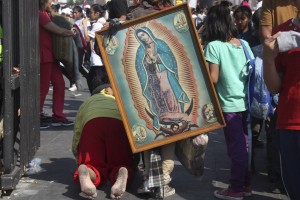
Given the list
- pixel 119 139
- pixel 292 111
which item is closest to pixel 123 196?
pixel 119 139

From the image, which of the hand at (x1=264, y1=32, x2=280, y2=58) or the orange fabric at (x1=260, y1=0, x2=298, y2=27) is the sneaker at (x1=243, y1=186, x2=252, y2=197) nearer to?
the orange fabric at (x1=260, y1=0, x2=298, y2=27)

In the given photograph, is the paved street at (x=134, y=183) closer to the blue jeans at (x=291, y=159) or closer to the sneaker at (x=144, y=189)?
the sneaker at (x=144, y=189)

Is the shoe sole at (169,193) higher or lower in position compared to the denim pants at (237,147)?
lower

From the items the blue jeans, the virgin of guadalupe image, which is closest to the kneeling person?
the virgin of guadalupe image

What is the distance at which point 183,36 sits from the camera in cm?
519

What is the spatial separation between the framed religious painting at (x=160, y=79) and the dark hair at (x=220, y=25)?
0.36 metres

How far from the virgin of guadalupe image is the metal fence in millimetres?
1028

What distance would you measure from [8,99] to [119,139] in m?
1.08

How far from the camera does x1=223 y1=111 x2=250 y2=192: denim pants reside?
544cm

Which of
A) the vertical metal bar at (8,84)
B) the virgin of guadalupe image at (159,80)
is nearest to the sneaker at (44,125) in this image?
the vertical metal bar at (8,84)

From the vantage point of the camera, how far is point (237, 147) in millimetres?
5473

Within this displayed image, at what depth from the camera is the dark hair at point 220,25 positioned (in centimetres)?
545

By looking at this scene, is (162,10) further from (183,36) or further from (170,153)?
(170,153)

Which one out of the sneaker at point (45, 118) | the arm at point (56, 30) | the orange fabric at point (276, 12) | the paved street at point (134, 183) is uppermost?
the orange fabric at point (276, 12)
